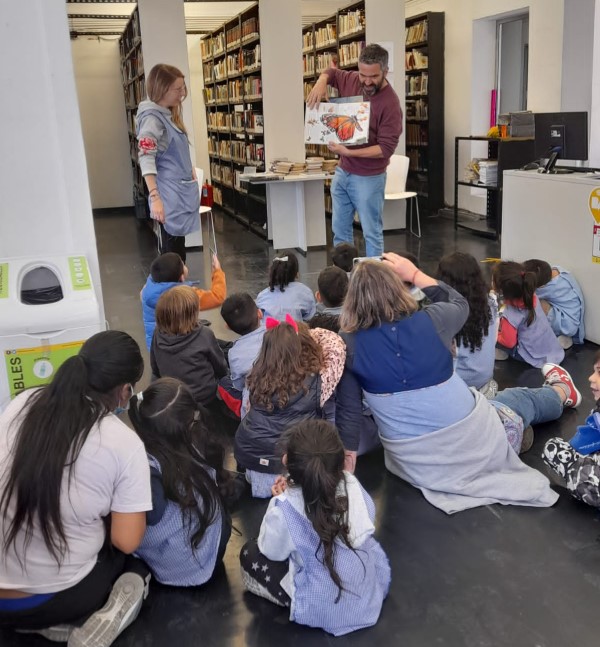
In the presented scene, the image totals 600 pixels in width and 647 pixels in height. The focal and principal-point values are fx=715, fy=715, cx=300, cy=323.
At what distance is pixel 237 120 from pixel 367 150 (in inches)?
177

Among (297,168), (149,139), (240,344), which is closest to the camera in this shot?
(240,344)

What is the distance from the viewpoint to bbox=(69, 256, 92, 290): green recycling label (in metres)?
3.01

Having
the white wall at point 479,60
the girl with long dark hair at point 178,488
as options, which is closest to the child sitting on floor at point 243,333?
the girl with long dark hair at point 178,488

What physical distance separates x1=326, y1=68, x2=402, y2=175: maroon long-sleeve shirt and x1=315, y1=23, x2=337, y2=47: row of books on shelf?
13.2 feet

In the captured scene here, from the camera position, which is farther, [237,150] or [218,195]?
[218,195]

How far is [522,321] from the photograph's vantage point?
3.87 metres

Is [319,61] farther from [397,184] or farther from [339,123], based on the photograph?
[339,123]

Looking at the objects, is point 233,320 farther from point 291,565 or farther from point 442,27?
point 442,27

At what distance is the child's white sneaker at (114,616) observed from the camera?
196 centimetres

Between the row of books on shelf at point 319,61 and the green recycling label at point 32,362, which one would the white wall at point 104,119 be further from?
the green recycling label at point 32,362

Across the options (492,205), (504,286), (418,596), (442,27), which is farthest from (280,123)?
(418,596)

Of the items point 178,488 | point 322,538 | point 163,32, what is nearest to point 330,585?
point 322,538

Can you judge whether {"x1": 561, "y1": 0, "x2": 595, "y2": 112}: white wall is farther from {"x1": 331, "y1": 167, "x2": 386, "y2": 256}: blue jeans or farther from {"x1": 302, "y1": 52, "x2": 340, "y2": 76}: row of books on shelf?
{"x1": 302, "y1": 52, "x2": 340, "y2": 76}: row of books on shelf

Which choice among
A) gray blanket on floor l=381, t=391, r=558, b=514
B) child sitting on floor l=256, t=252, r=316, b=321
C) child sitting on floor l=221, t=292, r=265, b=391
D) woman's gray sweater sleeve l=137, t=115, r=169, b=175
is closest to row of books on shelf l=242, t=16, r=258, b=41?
woman's gray sweater sleeve l=137, t=115, r=169, b=175
